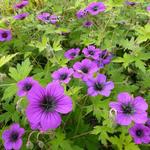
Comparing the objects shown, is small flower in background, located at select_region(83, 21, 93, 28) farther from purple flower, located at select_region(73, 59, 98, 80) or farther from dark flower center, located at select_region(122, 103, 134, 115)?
dark flower center, located at select_region(122, 103, 134, 115)

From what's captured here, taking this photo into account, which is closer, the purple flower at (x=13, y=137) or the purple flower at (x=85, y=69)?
the purple flower at (x=13, y=137)

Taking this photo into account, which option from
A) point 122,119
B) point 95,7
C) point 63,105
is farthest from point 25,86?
point 95,7

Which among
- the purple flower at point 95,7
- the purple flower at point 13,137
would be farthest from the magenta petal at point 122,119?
the purple flower at point 95,7

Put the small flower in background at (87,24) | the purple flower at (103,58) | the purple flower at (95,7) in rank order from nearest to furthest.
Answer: the purple flower at (103,58) → the purple flower at (95,7) → the small flower in background at (87,24)

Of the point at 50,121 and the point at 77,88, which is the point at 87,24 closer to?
the point at 77,88

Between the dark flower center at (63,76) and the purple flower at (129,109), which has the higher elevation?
the dark flower center at (63,76)

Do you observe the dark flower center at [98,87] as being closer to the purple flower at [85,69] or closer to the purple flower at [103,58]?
the purple flower at [85,69]
